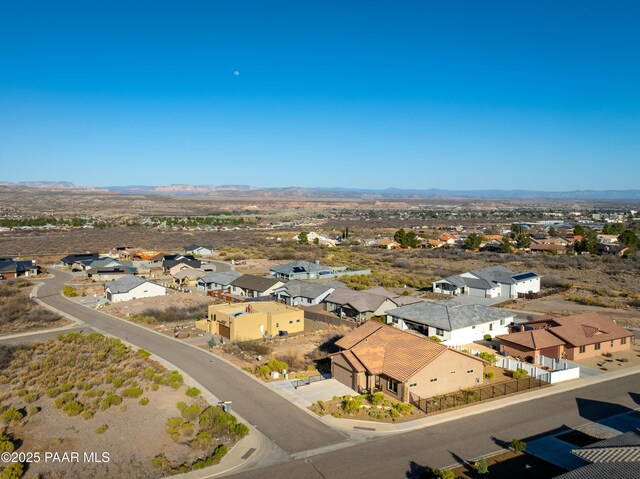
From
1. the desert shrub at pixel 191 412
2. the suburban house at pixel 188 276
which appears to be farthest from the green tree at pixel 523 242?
the desert shrub at pixel 191 412

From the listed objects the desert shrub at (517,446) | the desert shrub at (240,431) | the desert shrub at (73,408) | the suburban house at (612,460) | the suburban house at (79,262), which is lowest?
the suburban house at (79,262)

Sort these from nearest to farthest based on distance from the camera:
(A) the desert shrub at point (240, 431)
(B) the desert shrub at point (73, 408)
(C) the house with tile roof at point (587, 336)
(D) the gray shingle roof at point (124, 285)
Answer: (A) the desert shrub at point (240, 431) < (B) the desert shrub at point (73, 408) < (C) the house with tile roof at point (587, 336) < (D) the gray shingle roof at point (124, 285)

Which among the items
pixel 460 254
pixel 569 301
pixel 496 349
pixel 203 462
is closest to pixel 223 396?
pixel 203 462

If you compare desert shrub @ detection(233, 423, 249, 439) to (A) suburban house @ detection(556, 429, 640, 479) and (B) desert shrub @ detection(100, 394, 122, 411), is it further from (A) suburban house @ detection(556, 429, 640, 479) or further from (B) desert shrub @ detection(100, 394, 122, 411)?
(A) suburban house @ detection(556, 429, 640, 479)

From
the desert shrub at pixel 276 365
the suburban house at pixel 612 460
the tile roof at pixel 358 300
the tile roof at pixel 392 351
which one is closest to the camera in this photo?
the suburban house at pixel 612 460

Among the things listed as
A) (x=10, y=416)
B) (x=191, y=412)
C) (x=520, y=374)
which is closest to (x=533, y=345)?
(x=520, y=374)

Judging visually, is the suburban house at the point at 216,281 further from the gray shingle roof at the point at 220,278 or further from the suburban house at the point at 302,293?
the suburban house at the point at 302,293

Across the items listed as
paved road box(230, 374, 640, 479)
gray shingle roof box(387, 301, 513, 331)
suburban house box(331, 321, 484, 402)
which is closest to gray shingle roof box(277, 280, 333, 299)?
gray shingle roof box(387, 301, 513, 331)

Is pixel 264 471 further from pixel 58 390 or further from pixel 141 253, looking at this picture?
pixel 141 253
